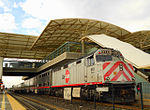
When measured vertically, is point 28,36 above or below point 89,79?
above

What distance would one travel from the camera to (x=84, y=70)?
506 inches

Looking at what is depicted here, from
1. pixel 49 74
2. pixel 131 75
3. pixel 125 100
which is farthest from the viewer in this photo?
pixel 49 74

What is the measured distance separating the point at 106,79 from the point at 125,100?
1.91 meters

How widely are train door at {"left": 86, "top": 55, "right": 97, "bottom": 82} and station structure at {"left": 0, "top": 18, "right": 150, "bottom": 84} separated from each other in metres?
9.97

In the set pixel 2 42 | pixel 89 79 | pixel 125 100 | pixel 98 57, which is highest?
pixel 2 42

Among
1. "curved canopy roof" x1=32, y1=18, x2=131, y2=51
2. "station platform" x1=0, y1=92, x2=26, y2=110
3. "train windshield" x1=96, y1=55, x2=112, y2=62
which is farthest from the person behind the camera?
"curved canopy roof" x1=32, y1=18, x2=131, y2=51

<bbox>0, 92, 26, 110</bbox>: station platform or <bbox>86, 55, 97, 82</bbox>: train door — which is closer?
<bbox>0, 92, 26, 110</bbox>: station platform

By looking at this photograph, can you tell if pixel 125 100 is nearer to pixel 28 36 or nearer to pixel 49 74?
pixel 49 74

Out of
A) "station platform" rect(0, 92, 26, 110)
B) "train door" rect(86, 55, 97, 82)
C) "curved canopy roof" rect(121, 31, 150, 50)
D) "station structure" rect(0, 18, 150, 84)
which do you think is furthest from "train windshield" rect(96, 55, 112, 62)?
"curved canopy roof" rect(121, 31, 150, 50)

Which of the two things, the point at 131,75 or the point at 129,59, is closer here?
the point at 131,75

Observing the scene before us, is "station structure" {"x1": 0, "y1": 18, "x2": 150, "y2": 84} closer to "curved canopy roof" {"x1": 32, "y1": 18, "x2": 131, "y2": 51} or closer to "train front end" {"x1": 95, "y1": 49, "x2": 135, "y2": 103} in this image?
"curved canopy roof" {"x1": 32, "y1": 18, "x2": 131, "y2": 51}

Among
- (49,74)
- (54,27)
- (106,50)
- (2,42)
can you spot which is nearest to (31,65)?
(2,42)

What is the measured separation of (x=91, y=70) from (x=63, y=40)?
2958 cm

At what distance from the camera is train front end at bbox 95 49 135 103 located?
33.0ft
